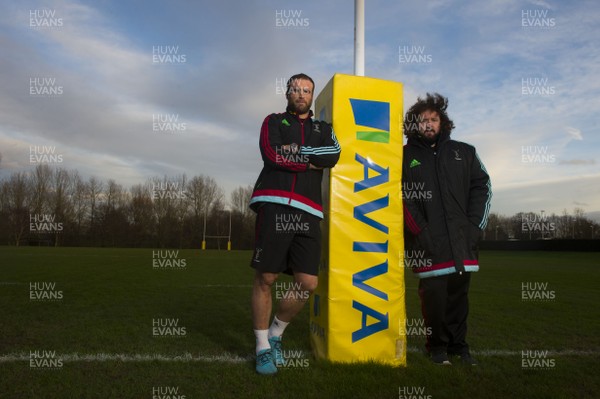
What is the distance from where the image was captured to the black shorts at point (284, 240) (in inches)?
132

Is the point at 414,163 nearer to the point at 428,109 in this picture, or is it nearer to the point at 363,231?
the point at 428,109

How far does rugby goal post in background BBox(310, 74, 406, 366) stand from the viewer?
357 centimetres

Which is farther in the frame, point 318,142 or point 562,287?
point 562,287

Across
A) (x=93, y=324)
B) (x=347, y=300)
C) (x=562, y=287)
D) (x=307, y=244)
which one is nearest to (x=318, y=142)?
(x=307, y=244)

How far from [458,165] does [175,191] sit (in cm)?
5298

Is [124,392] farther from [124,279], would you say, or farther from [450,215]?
[124,279]

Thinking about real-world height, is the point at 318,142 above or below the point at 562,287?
above

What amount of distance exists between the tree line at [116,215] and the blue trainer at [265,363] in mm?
45800

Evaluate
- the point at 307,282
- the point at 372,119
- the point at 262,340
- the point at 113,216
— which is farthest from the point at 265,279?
the point at 113,216

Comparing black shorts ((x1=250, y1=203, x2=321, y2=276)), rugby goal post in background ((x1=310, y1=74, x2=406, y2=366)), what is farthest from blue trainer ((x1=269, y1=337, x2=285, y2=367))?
black shorts ((x1=250, y1=203, x2=321, y2=276))

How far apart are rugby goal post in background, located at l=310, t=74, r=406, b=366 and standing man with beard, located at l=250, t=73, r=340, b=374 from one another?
0.22 m

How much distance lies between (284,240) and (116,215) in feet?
194

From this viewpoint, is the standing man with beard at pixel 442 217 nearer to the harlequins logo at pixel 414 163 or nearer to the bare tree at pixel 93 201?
the harlequins logo at pixel 414 163

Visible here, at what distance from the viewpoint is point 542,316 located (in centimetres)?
623
